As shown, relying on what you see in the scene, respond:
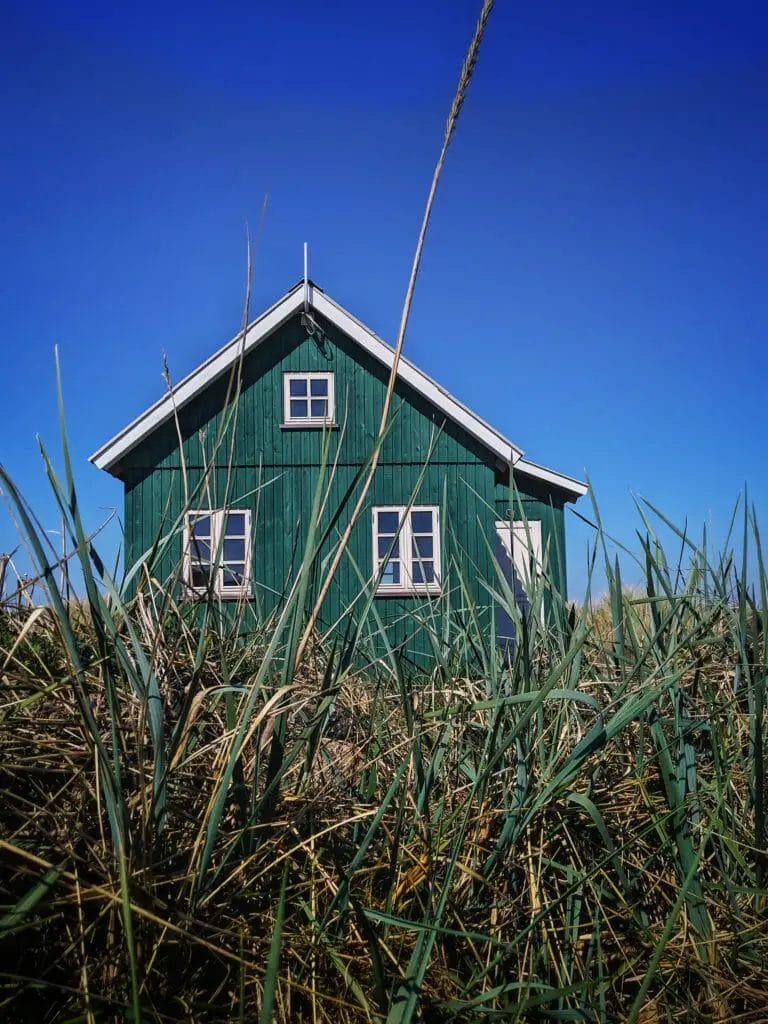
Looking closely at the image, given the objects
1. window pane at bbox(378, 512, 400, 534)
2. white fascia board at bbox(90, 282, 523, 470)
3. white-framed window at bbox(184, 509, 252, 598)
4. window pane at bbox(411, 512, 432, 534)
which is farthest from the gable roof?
white-framed window at bbox(184, 509, 252, 598)

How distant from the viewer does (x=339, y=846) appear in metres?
1.33

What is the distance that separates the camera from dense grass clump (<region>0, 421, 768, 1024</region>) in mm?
1095

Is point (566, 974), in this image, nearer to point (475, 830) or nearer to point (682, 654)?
point (475, 830)

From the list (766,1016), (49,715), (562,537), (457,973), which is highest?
(562,537)

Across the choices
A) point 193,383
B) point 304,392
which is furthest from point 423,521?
point 193,383

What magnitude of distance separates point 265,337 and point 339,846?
12793 mm

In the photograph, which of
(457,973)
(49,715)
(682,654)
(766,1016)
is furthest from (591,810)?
(49,715)

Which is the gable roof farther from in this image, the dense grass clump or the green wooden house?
the dense grass clump

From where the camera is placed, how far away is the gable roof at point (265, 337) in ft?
41.9

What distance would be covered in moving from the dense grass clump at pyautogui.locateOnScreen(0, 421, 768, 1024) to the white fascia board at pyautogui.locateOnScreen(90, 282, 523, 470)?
36.8 ft

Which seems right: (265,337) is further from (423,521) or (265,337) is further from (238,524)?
(423,521)

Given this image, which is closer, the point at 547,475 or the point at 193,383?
the point at 193,383

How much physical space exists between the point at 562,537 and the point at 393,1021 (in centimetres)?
1364

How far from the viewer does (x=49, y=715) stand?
1361 mm
